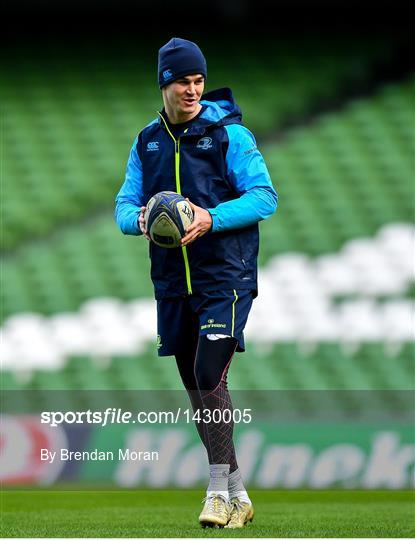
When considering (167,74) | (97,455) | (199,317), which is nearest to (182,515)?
(199,317)

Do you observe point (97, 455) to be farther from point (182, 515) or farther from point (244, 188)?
point (244, 188)

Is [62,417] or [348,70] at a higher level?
[348,70]

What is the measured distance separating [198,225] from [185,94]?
47cm

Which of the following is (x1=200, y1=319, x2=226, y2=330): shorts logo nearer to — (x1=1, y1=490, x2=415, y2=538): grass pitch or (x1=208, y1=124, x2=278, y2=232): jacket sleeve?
(x1=208, y1=124, x2=278, y2=232): jacket sleeve

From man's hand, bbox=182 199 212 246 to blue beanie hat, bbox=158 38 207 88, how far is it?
1.43 feet

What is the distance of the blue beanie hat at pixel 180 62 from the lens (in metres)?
3.93

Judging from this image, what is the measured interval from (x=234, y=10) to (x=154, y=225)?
36.4ft

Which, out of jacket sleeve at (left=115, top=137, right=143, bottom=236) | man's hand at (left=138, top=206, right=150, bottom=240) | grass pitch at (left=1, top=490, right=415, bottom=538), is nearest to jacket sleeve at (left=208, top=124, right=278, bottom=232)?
man's hand at (left=138, top=206, right=150, bottom=240)

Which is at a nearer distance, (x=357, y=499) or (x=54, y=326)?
(x=357, y=499)

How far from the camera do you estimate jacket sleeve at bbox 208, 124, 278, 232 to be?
154 inches

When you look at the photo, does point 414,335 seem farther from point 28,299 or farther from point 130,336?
point 28,299

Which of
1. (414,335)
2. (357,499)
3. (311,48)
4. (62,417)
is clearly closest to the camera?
(357,499)

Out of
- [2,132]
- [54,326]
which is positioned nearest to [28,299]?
[54,326]

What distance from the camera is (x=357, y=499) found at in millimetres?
5953
